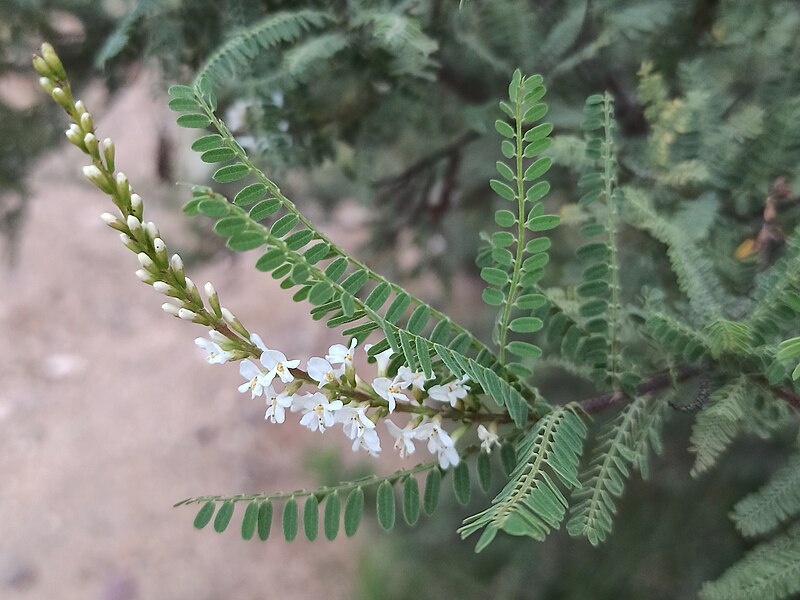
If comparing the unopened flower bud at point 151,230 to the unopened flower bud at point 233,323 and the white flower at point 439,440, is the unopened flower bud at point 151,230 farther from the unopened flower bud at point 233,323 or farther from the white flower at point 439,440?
the white flower at point 439,440

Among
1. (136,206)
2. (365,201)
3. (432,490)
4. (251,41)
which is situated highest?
(365,201)

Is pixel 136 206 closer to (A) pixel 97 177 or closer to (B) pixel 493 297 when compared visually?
(A) pixel 97 177

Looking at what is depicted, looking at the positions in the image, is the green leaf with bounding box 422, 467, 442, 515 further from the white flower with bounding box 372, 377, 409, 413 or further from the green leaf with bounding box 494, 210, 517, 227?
the green leaf with bounding box 494, 210, 517, 227

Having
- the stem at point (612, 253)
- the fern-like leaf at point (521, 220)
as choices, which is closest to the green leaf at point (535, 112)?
the fern-like leaf at point (521, 220)

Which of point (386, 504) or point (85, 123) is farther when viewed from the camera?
point (386, 504)

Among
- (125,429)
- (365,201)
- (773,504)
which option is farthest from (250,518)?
(125,429)

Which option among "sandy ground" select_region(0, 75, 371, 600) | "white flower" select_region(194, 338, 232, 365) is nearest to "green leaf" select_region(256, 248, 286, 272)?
"white flower" select_region(194, 338, 232, 365)
